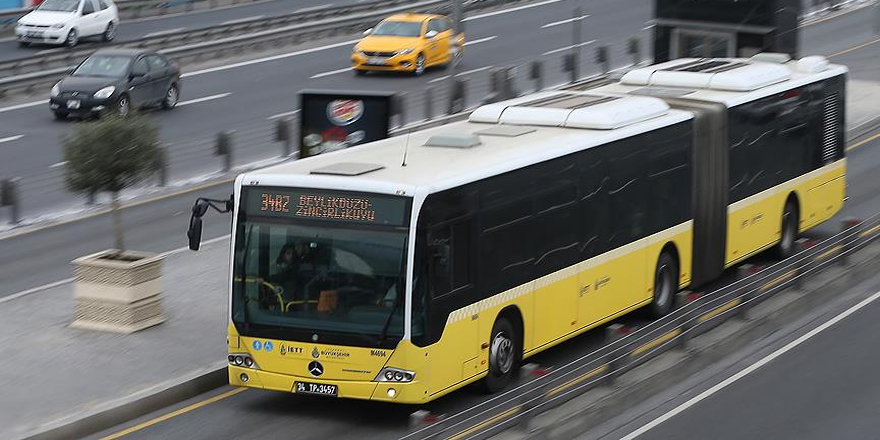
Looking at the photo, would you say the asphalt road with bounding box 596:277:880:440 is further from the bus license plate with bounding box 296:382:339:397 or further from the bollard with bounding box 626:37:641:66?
the bollard with bounding box 626:37:641:66

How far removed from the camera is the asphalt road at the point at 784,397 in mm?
13711

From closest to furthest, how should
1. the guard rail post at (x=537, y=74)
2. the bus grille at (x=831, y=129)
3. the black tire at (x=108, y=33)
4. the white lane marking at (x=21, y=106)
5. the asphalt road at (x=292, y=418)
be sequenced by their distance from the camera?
1. the asphalt road at (x=292, y=418)
2. the bus grille at (x=831, y=129)
3. the white lane marking at (x=21, y=106)
4. the guard rail post at (x=537, y=74)
5. the black tire at (x=108, y=33)

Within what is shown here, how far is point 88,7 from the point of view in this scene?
153 feet

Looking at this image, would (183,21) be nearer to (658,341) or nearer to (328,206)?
(658,341)

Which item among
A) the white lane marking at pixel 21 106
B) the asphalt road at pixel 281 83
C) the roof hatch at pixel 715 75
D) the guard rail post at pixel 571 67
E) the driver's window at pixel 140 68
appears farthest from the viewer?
the guard rail post at pixel 571 67

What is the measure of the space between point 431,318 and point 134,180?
601 centimetres

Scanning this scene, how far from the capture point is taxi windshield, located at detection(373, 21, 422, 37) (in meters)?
43.3

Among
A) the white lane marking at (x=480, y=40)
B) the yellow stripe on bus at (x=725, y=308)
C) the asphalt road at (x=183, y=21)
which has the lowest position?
the white lane marking at (x=480, y=40)

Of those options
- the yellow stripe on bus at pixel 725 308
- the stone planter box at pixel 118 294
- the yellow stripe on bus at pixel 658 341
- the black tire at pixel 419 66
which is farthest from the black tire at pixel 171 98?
the yellow stripe on bus at pixel 658 341

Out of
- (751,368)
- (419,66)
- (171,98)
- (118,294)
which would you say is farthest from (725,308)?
(419,66)

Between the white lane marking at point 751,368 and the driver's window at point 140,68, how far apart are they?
21.2 m

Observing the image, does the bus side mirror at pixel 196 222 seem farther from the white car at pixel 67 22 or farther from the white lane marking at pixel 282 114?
the white car at pixel 67 22

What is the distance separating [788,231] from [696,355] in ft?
23.1

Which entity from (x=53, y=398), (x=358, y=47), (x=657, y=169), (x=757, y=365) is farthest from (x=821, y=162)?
(x=358, y=47)
